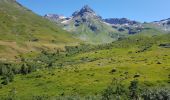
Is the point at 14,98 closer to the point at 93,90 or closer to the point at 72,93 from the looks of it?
the point at 72,93

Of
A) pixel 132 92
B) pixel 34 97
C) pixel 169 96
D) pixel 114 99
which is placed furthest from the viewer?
pixel 34 97

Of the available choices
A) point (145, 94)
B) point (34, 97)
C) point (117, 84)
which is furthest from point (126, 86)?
point (34, 97)

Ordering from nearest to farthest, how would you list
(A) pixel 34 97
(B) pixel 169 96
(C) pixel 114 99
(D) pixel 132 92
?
(B) pixel 169 96
(C) pixel 114 99
(D) pixel 132 92
(A) pixel 34 97

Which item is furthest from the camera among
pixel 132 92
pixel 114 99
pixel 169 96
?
pixel 132 92

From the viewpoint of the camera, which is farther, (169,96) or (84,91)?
(84,91)

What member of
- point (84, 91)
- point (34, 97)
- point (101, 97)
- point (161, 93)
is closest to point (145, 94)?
point (161, 93)

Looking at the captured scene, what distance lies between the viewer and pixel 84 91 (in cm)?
19850

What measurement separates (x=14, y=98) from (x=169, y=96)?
3348 inches

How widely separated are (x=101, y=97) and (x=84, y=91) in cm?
3110

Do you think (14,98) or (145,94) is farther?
(14,98)

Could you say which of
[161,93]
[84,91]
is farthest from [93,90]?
[161,93]

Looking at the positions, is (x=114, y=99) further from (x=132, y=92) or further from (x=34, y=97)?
(x=34, y=97)

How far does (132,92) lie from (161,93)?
2299 cm

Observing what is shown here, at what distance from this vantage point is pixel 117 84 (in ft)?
650
